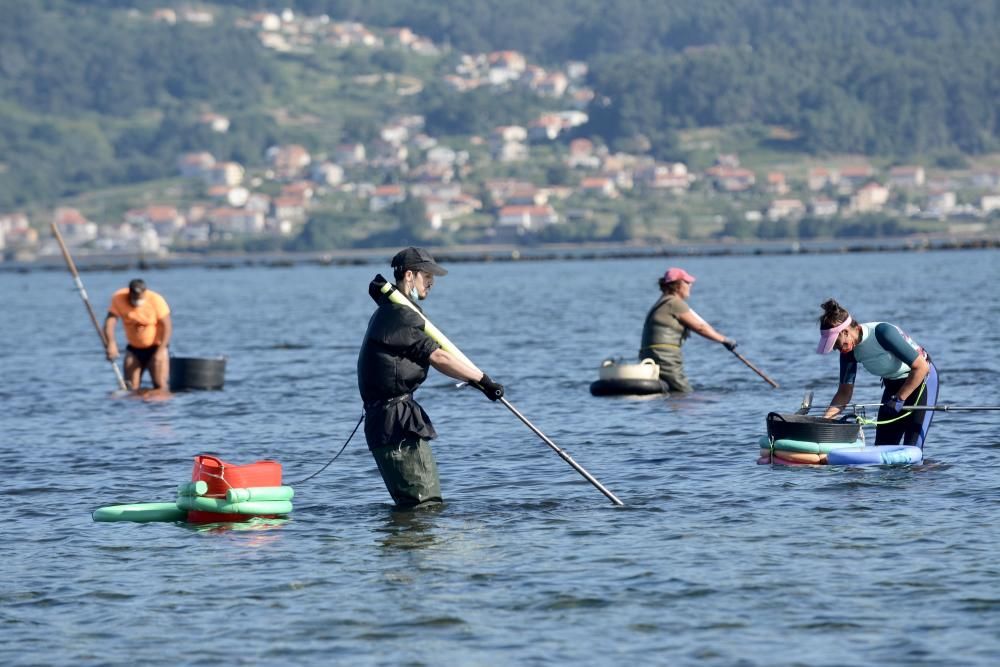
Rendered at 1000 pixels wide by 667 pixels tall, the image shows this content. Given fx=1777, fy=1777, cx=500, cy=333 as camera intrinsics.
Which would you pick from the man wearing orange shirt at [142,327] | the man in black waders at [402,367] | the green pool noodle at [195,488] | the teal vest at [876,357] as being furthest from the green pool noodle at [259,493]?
the man wearing orange shirt at [142,327]

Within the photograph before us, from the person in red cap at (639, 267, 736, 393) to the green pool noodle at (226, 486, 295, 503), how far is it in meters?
Answer: 9.89

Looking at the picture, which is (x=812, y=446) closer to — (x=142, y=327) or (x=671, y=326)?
(x=671, y=326)

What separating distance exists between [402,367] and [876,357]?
16.8ft

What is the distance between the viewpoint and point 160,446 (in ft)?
74.0

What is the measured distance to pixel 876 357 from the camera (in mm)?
17562

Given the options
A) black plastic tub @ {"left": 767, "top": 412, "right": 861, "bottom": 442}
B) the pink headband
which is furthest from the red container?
the pink headband

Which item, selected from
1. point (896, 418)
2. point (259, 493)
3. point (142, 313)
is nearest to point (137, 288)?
point (142, 313)

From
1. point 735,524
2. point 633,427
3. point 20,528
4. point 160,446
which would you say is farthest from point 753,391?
point 20,528

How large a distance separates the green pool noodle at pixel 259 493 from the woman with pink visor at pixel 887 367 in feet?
17.1

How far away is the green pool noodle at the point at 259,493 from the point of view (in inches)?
628

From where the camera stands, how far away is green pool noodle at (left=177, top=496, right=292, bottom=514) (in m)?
16.0

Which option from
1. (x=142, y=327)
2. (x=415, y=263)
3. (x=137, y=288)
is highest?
(x=415, y=263)

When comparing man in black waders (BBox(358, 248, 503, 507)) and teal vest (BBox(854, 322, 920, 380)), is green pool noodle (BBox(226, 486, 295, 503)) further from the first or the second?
teal vest (BBox(854, 322, 920, 380))

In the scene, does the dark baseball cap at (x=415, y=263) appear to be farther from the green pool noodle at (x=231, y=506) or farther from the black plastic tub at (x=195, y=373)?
the black plastic tub at (x=195, y=373)
